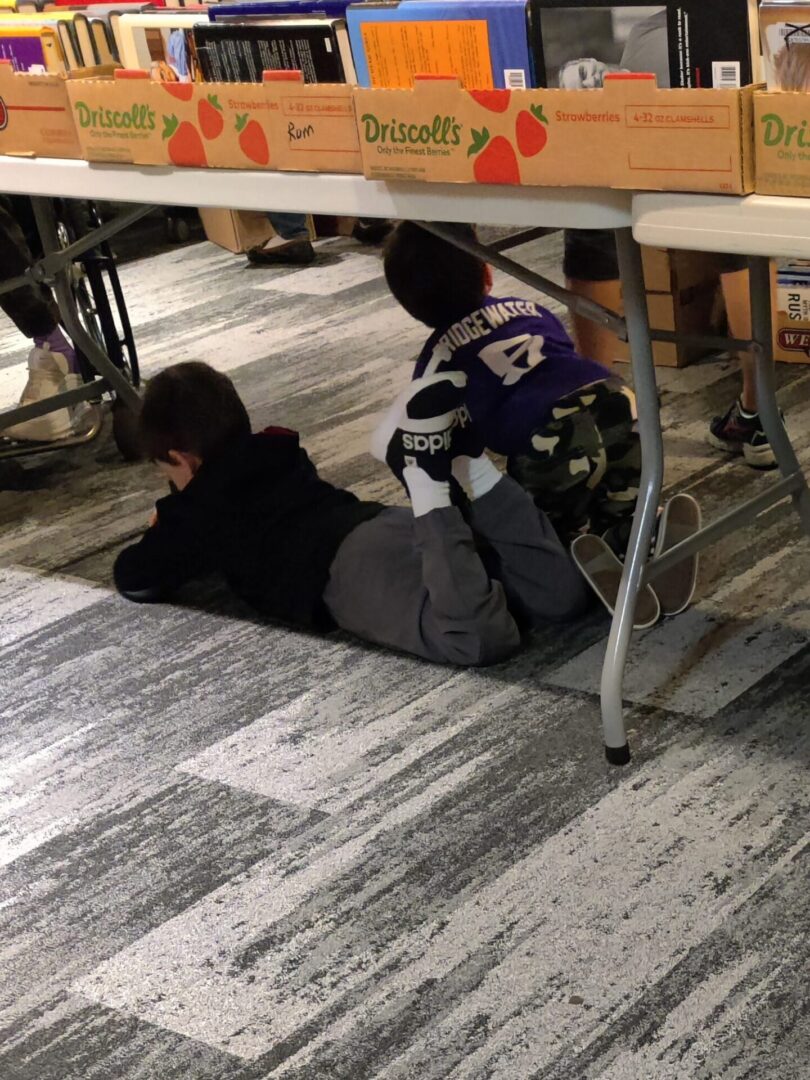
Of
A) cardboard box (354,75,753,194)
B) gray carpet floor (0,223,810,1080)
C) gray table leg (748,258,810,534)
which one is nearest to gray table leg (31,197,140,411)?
gray carpet floor (0,223,810,1080)

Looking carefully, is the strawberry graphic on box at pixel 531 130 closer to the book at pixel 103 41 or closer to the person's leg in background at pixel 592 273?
the book at pixel 103 41

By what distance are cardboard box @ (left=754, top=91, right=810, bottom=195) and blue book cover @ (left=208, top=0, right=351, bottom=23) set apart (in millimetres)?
641

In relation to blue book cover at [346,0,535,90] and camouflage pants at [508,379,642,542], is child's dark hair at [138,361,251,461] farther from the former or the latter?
blue book cover at [346,0,535,90]

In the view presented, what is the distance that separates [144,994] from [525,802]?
0.53 metres

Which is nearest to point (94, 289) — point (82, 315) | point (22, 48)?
point (82, 315)

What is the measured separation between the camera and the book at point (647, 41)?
1.54 m

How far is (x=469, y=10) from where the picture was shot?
1698mm

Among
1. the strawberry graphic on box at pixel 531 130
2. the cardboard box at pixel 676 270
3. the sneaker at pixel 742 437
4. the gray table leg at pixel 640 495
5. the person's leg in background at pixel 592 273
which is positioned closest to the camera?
the strawberry graphic on box at pixel 531 130

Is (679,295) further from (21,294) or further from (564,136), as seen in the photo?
(564,136)

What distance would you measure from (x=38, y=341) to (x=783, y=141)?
7.99ft

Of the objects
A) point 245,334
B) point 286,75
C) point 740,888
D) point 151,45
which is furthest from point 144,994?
point 245,334

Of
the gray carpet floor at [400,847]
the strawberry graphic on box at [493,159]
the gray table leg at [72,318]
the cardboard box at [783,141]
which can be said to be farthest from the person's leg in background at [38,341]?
the cardboard box at [783,141]

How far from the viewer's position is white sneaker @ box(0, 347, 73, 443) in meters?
3.40

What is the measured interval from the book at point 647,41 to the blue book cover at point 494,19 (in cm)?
2
